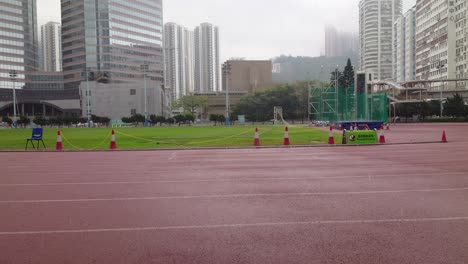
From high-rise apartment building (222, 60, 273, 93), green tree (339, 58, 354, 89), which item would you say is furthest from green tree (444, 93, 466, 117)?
high-rise apartment building (222, 60, 273, 93)

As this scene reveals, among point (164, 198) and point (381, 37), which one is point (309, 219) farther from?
point (381, 37)

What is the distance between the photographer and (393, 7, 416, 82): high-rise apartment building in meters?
161

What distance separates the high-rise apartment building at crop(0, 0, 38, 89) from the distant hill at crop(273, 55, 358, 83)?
95855 mm

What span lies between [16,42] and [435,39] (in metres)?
141

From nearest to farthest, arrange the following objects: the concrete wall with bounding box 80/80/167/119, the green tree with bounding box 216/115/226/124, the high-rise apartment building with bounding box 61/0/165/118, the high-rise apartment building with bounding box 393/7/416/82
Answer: the green tree with bounding box 216/115/226/124 < the concrete wall with bounding box 80/80/167/119 < the high-rise apartment building with bounding box 61/0/165/118 < the high-rise apartment building with bounding box 393/7/416/82

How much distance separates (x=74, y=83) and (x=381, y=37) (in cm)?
14090

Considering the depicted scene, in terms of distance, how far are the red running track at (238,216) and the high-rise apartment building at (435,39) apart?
337 ft

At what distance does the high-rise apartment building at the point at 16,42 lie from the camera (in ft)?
463

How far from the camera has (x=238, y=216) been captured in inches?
249

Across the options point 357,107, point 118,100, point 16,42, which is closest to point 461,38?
point 357,107

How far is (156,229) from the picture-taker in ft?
18.5

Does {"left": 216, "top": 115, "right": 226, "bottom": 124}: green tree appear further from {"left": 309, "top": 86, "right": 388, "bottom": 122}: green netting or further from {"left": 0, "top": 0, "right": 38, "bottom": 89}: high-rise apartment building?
{"left": 0, "top": 0, "right": 38, "bottom": 89}: high-rise apartment building

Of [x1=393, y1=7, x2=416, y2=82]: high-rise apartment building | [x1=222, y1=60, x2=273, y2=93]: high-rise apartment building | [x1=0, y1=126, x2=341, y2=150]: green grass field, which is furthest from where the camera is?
[x1=393, y1=7, x2=416, y2=82]: high-rise apartment building

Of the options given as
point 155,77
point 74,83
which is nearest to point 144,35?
point 155,77
